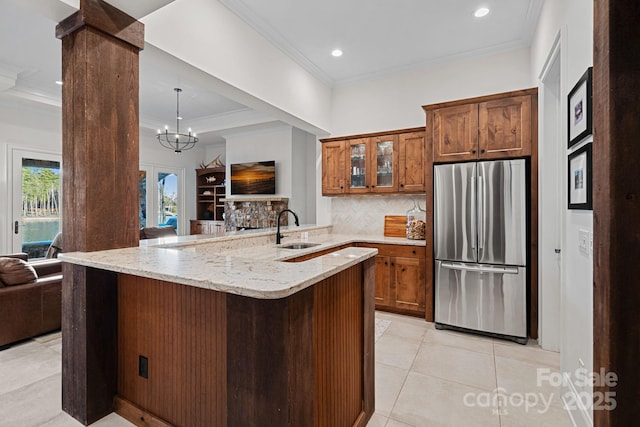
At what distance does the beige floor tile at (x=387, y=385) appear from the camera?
6.55ft

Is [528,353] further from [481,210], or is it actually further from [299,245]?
[299,245]

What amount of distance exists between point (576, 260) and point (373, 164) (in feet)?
8.81

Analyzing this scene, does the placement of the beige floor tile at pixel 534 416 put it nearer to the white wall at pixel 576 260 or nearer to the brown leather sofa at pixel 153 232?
the white wall at pixel 576 260

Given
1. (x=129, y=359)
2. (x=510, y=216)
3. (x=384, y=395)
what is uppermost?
(x=510, y=216)

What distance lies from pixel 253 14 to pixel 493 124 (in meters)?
2.65

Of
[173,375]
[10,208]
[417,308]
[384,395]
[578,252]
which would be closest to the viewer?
[173,375]

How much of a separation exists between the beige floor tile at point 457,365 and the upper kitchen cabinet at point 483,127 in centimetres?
193

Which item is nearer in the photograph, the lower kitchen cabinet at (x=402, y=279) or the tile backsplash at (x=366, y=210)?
the lower kitchen cabinet at (x=402, y=279)

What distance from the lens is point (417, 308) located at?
3.61m

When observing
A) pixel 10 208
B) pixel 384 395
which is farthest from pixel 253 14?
pixel 10 208

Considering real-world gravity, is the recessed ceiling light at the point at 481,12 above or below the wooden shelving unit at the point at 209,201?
above

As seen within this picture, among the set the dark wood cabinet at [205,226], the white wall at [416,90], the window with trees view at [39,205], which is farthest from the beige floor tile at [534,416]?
the window with trees view at [39,205]

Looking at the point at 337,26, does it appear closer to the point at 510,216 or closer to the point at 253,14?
the point at 253,14

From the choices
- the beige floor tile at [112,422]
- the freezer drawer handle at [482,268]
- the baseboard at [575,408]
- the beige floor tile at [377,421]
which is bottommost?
the beige floor tile at [377,421]
